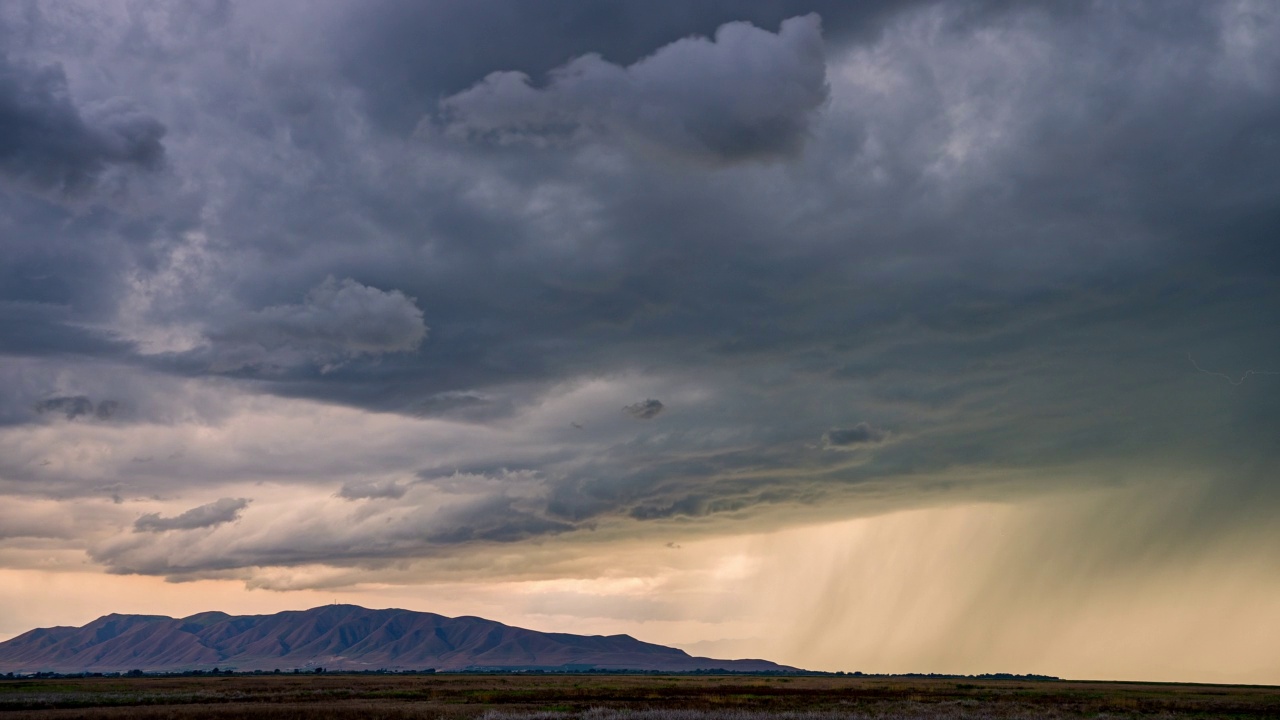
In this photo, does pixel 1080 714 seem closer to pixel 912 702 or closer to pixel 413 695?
pixel 912 702

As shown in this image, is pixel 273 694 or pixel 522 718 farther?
pixel 273 694

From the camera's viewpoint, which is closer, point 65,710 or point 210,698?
point 65,710

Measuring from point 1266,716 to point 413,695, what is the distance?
88.5 meters

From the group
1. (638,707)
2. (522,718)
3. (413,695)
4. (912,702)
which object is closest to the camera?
(522,718)

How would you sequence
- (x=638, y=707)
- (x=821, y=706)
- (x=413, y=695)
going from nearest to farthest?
(x=638, y=707) < (x=821, y=706) < (x=413, y=695)

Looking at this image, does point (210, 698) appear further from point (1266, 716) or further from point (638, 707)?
point (1266, 716)

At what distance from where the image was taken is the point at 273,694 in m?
113

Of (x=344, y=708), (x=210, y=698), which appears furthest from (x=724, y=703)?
(x=210, y=698)

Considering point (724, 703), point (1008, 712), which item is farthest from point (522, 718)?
point (1008, 712)

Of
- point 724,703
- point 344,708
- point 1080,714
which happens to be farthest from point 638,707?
point 1080,714

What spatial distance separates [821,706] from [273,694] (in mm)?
66527

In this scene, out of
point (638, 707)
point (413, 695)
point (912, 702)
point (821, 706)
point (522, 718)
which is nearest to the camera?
point (522, 718)

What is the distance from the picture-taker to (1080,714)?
269 ft

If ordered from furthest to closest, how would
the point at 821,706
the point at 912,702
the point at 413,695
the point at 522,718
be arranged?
the point at 413,695, the point at 912,702, the point at 821,706, the point at 522,718
